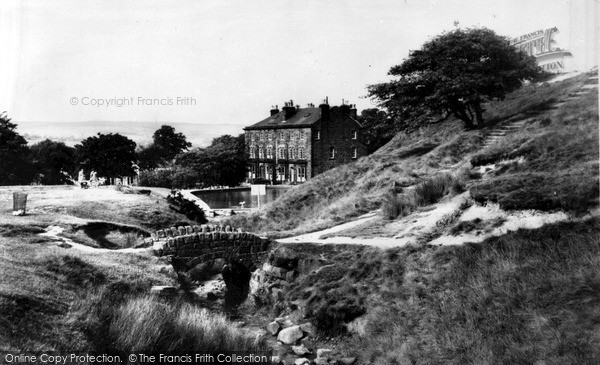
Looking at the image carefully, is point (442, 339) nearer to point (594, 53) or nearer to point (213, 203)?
point (594, 53)

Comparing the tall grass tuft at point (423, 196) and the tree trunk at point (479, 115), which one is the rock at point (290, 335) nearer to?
the tall grass tuft at point (423, 196)

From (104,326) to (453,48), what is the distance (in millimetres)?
20125

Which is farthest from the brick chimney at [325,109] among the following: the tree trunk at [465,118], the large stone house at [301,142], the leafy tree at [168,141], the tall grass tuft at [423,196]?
the tall grass tuft at [423,196]

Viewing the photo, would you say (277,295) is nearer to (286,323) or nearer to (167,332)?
(286,323)

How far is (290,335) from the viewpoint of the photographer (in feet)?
39.0

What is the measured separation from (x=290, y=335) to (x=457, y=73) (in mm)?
15782

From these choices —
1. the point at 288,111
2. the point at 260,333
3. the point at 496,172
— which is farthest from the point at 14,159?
the point at 288,111

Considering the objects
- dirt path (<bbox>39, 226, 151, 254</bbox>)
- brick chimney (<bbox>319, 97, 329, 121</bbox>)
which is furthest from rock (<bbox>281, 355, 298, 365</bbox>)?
brick chimney (<bbox>319, 97, 329, 121</bbox>)

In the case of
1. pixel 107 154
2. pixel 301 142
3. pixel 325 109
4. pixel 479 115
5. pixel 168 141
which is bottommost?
pixel 107 154

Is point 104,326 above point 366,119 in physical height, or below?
below

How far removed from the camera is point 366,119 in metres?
52.7

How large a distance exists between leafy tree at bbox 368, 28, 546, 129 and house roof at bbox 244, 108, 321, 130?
77.9ft

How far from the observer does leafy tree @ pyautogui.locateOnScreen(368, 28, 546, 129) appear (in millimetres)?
21766

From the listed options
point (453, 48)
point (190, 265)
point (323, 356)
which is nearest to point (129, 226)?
point (190, 265)
